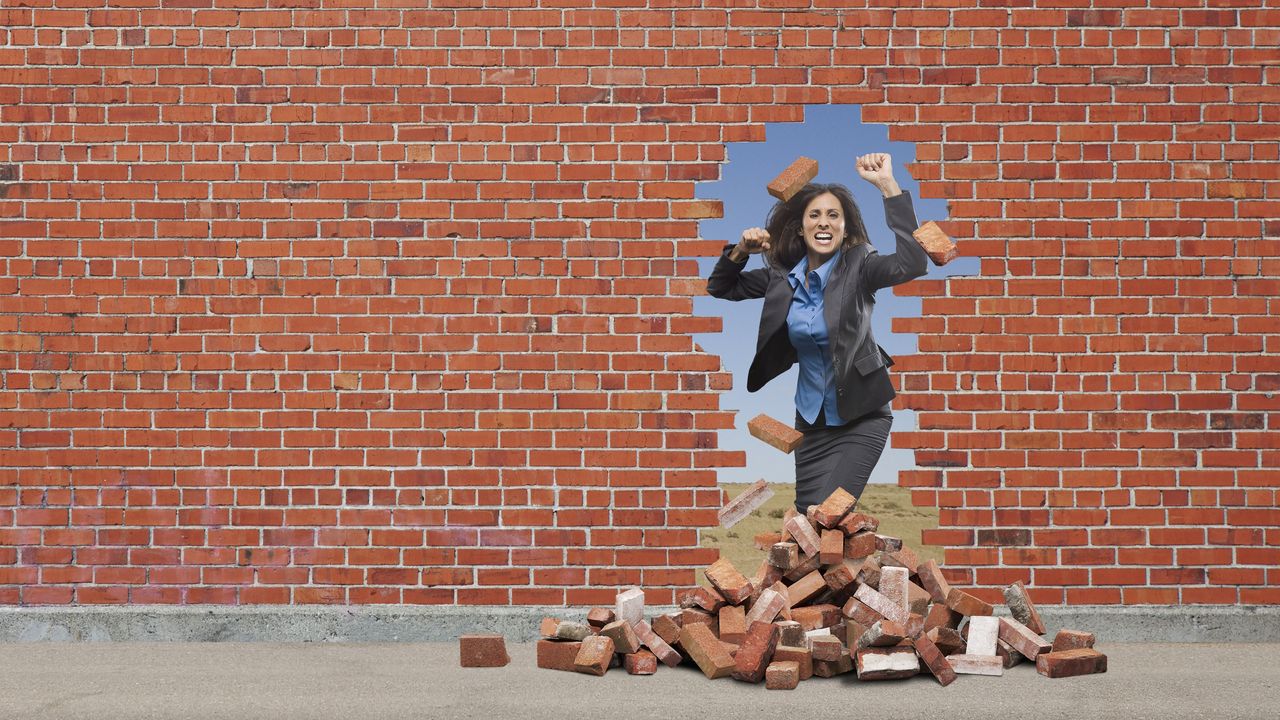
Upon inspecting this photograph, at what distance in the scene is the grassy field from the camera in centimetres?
488

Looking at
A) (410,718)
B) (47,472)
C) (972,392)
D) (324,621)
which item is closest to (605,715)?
(410,718)

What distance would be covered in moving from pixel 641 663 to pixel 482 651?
2.42ft

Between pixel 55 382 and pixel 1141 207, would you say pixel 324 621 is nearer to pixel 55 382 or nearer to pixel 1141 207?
pixel 55 382

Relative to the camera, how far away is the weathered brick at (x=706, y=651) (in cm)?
420

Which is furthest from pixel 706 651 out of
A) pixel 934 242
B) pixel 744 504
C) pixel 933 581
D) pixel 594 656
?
pixel 934 242

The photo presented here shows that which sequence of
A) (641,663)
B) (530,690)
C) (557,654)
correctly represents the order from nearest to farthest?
1. (530,690)
2. (641,663)
3. (557,654)

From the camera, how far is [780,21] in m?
4.97

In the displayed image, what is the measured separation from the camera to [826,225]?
5.04 metres

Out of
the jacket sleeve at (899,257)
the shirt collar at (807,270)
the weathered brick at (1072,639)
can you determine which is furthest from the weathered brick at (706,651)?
the jacket sleeve at (899,257)

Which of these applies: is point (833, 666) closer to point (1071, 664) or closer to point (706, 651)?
point (706, 651)

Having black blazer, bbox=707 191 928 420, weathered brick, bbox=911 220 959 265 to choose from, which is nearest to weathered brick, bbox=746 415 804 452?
black blazer, bbox=707 191 928 420

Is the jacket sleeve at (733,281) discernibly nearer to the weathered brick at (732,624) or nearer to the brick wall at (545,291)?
the brick wall at (545,291)

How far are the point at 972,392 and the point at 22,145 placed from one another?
507cm

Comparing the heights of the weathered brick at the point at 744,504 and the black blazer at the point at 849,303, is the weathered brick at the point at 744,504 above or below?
below
